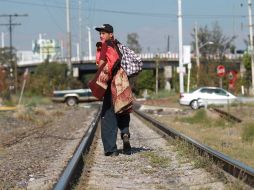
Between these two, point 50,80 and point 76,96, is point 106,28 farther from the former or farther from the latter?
point 50,80

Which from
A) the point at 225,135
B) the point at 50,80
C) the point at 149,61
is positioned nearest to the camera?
the point at 225,135

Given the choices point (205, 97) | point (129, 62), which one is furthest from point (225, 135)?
point (205, 97)

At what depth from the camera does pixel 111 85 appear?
33.3ft

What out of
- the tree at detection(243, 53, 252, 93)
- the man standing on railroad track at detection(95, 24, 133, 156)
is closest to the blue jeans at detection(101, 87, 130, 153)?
the man standing on railroad track at detection(95, 24, 133, 156)

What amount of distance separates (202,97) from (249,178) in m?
36.2

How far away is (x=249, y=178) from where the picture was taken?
6898mm

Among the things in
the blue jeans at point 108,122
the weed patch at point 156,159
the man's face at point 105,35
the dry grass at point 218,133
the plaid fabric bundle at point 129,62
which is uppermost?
the man's face at point 105,35

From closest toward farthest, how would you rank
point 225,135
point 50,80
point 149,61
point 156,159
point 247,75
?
point 156,159 < point 225,135 < point 247,75 < point 50,80 < point 149,61

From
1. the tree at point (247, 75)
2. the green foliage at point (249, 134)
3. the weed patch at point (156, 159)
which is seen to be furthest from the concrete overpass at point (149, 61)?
the weed patch at point (156, 159)

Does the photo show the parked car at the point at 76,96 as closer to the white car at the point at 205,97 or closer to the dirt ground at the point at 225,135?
the white car at the point at 205,97

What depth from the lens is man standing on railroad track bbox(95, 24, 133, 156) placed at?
10.0 m

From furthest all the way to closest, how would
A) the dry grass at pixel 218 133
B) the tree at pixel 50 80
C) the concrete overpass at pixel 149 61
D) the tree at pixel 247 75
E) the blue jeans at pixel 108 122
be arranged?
the concrete overpass at pixel 149 61, the tree at pixel 50 80, the tree at pixel 247 75, the dry grass at pixel 218 133, the blue jeans at pixel 108 122

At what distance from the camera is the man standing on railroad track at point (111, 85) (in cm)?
1000

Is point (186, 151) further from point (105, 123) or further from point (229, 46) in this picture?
point (229, 46)
